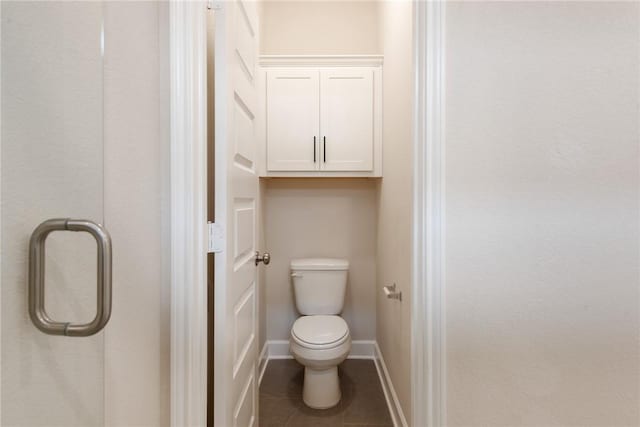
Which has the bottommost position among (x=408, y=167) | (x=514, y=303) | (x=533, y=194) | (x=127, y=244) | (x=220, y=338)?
(x=220, y=338)

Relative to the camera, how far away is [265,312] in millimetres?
2545

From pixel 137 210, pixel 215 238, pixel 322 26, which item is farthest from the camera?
pixel 322 26

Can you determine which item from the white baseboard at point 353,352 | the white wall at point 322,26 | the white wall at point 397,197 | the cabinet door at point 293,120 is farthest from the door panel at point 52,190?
the white wall at point 322,26

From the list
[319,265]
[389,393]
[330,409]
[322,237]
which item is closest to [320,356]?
[330,409]

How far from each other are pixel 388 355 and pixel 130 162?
1826mm

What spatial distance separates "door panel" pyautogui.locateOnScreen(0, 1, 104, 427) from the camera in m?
0.47

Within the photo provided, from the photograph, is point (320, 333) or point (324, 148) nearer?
point (320, 333)

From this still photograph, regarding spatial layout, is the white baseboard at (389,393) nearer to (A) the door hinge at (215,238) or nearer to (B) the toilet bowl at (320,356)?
(B) the toilet bowl at (320,356)

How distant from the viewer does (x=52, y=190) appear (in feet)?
1.75

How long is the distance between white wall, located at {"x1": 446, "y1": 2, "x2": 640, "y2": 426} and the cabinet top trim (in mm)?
1460

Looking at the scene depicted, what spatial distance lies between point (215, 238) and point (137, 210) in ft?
0.84

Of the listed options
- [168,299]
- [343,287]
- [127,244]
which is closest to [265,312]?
[343,287]

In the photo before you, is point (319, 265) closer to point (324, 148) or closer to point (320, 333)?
point (320, 333)

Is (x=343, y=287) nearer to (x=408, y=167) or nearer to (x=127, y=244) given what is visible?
(x=408, y=167)
